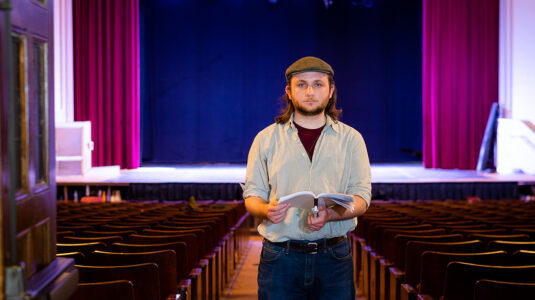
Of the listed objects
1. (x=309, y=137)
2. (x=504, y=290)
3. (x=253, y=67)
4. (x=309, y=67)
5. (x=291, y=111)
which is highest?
(x=253, y=67)

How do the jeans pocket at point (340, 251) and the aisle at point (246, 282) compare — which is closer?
the jeans pocket at point (340, 251)

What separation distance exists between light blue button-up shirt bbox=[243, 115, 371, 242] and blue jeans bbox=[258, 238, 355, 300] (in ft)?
0.26

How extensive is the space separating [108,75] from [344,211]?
1395 centimetres

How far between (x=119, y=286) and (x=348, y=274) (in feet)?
3.19

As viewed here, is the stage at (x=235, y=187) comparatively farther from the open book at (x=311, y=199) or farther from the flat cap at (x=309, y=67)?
the open book at (x=311, y=199)

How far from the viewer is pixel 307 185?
93.4 inches

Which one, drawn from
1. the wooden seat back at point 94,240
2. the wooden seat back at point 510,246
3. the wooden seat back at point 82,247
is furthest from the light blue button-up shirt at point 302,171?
the wooden seat back at point 94,240

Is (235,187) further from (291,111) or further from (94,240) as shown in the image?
(291,111)

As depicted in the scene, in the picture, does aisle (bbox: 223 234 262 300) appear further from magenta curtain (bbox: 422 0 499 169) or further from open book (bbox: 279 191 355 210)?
magenta curtain (bbox: 422 0 499 169)

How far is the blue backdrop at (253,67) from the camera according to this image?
55.0ft

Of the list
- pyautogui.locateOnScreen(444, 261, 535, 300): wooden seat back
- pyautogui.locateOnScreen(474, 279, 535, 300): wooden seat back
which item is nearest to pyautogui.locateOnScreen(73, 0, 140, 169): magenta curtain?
pyautogui.locateOnScreen(444, 261, 535, 300): wooden seat back

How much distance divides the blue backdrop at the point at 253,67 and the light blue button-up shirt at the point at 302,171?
14.7 metres

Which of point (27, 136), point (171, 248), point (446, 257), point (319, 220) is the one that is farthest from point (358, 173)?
point (171, 248)

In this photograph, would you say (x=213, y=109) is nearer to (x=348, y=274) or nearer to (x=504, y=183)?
(x=504, y=183)
